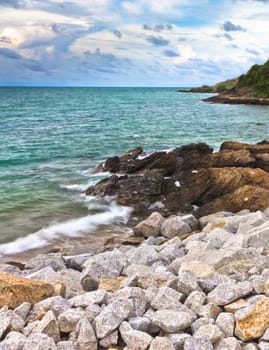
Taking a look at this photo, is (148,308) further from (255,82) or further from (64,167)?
(255,82)

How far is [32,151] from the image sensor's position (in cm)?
2769

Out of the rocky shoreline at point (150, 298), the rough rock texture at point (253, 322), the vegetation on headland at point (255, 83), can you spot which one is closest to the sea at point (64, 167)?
the rocky shoreline at point (150, 298)

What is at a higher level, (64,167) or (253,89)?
(253,89)

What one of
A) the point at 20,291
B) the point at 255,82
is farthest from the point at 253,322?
the point at 255,82

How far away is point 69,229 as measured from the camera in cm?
1322

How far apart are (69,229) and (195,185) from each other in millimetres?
4648

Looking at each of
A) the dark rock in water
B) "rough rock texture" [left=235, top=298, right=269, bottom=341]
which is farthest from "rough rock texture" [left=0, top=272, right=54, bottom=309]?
the dark rock in water

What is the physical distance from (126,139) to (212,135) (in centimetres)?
708

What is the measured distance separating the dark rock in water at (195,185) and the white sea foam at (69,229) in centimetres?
59

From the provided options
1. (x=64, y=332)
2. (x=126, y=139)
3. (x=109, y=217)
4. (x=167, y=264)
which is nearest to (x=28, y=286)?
(x=64, y=332)

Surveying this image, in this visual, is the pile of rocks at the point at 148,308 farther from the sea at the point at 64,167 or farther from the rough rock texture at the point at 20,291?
the sea at the point at 64,167

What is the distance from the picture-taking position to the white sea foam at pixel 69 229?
11.9 m

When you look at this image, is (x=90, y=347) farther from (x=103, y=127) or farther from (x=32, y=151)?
(x=103, y=127)

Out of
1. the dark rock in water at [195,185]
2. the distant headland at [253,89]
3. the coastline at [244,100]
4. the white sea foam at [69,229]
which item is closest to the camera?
the white sea foam at [69,229]
